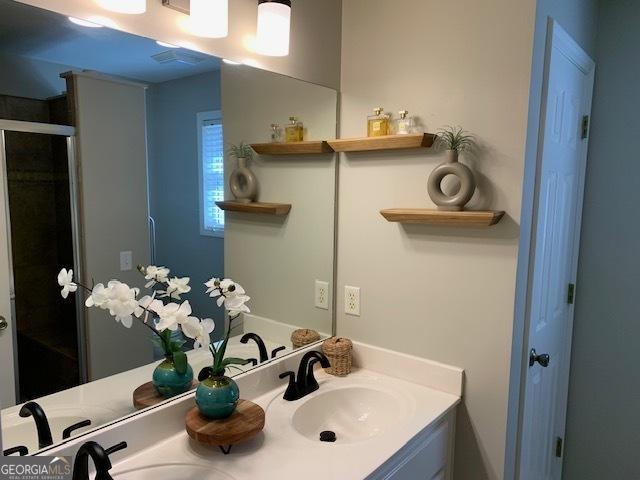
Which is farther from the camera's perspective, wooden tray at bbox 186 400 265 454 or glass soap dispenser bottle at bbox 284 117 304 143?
glass soap dispenser bottle at bbox 284 117 304 143

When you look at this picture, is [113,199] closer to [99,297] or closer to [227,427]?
[99,297]

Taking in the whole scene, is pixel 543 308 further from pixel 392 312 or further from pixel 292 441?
pixel 292 441

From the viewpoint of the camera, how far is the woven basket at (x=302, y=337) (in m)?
1.87

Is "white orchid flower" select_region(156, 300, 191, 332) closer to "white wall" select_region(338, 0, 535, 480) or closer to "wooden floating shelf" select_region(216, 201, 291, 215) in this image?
"wooden floating shelf" select_region(216, 201, 291, 215)

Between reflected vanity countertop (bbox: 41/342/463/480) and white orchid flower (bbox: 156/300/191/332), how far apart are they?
25 centimetres

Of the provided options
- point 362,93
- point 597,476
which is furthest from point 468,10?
point 597,476

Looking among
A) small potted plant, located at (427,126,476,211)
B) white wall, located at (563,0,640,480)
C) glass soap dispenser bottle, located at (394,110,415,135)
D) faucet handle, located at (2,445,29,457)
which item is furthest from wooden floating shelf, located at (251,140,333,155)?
white wall, located at (563,0,640,480)

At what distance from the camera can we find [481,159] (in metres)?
1.51

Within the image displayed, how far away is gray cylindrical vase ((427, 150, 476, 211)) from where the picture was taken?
1473 mm

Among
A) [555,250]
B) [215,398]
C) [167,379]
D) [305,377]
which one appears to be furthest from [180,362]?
[555,250]

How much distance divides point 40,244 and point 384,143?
113 centimetres

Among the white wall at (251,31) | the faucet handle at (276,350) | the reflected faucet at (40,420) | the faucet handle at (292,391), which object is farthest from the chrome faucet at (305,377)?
the white wall at (251,31)

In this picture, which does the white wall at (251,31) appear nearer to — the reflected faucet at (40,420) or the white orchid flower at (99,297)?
the white orchid flower at (99,297)

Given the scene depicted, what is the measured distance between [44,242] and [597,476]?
2.66m
